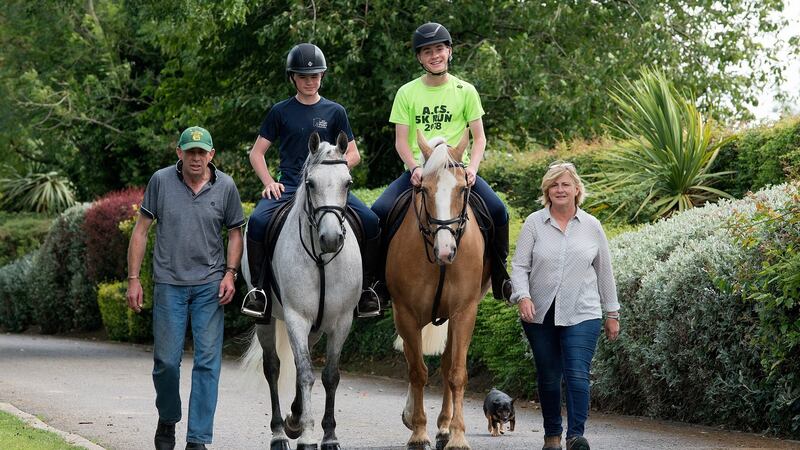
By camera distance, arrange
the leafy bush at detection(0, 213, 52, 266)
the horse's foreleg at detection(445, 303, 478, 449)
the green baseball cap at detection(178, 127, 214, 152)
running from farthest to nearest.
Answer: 1. the leafy bush at detection(0, 213, 52, 266)
2. the horse's foreleg at detection(445, 303, 478, 449)
3. the green baseball cap at detection(178, 127, 214, 152)

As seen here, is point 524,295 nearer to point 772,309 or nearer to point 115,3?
point 772,309

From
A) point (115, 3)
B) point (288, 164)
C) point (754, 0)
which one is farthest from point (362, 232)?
point (115, 3)

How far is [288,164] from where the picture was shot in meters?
9.27

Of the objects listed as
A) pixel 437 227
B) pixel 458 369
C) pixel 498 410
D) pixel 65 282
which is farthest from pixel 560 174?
pixel 65 282

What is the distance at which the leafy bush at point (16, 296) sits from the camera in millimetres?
32284

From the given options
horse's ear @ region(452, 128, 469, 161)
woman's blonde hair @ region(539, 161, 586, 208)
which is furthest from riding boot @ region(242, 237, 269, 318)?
woman's blonde hair @ region(539, 161, 586, 208)

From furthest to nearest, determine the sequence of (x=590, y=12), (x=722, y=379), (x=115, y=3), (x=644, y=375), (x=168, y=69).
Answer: (x=115, y=3)
(x=168, y=69)
(x=590, y=12)
(x=644, y=375)
(x=722, y=379)

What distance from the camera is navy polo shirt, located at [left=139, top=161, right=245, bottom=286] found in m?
8.52

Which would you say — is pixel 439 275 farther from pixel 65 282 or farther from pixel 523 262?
pixel 65 282

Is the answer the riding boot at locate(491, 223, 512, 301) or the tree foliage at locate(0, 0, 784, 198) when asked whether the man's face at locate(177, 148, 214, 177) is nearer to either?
the riding boot at locate(491, 223, 512, 301)

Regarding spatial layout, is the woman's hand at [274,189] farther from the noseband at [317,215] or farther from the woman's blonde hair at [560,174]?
the woman's blonde hair at [560,174]

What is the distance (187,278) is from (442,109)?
95.0 inches

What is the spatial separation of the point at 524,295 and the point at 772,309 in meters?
2.18

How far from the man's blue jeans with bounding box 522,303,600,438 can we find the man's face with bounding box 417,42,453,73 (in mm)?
2199
